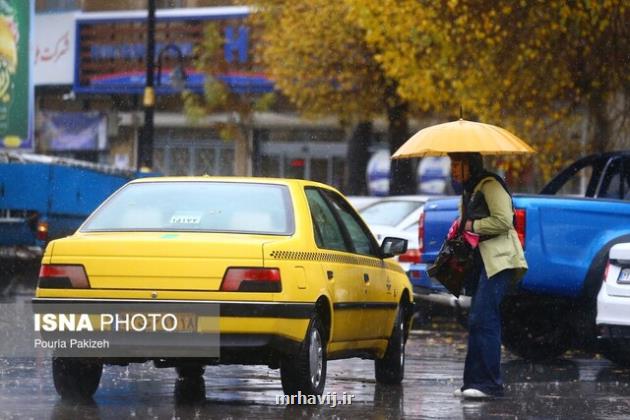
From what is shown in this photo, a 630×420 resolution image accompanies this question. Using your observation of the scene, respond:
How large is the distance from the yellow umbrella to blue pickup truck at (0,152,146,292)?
563 inches

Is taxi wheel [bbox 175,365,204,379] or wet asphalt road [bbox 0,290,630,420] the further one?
taxi wheel [bbox 175,365,204,379]

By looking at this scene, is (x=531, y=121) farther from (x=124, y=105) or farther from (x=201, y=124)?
(x=124, y=105)

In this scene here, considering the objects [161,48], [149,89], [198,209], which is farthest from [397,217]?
[161,48]

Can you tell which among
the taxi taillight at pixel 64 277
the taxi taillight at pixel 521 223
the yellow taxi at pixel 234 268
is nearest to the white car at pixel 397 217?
the taxi taillight at pixel 521 223

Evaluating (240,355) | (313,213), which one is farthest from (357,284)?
(240,355)

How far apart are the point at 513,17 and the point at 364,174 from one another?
23.2 m

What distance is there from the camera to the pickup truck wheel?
15695 millimetres

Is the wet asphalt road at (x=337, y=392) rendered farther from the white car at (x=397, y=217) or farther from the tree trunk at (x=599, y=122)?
the tree trunk at (x=599, y=122)

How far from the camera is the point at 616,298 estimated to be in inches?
533

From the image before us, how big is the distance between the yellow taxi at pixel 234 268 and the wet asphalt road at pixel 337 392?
0.30 metres

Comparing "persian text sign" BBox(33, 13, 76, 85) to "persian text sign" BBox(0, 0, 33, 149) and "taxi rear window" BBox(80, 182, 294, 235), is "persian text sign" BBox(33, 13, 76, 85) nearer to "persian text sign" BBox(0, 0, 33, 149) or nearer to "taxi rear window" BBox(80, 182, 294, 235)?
"persian text sign" BBox(0, 0, 33, 149)

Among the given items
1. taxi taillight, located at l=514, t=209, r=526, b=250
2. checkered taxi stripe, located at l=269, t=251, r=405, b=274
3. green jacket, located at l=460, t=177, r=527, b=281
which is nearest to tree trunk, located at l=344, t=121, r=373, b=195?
taxi taillight, located at l=514, t=209, r=526, b=250

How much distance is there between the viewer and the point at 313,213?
11344 millimetres

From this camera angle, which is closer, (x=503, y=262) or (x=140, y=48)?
(x=503, y=262)
